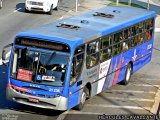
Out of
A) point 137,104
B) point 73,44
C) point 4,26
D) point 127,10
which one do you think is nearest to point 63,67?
point 73,44

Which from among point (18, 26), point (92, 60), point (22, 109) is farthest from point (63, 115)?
point (18, 26)

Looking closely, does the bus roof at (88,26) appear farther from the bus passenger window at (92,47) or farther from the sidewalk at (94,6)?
the sidewalk at (94,6)

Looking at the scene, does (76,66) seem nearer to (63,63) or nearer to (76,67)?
(76,67)

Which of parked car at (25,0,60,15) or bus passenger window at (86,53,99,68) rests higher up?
bus passenger window at (86,53,99,68)

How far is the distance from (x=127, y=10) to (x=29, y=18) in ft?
51.9

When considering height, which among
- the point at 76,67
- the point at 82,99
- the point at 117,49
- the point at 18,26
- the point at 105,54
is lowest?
the point at 18,26

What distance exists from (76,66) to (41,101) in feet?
5.05

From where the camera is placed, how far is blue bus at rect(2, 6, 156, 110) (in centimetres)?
1489

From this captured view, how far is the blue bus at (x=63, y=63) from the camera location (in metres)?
14.9

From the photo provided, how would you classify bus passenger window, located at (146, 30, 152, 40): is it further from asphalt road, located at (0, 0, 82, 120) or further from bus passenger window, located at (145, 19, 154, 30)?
asphalt road, located at (0, 0, 82, 120)

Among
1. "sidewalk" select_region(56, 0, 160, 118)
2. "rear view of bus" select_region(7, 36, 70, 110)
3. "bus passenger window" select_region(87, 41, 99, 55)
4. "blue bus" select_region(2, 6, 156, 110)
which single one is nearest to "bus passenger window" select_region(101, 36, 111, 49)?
"blue bus" select_region(2, 6, 156, 110)

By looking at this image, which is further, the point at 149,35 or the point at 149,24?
the point at 149,35

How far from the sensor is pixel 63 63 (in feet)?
49.0

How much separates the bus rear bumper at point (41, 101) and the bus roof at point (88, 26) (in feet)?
5.69
